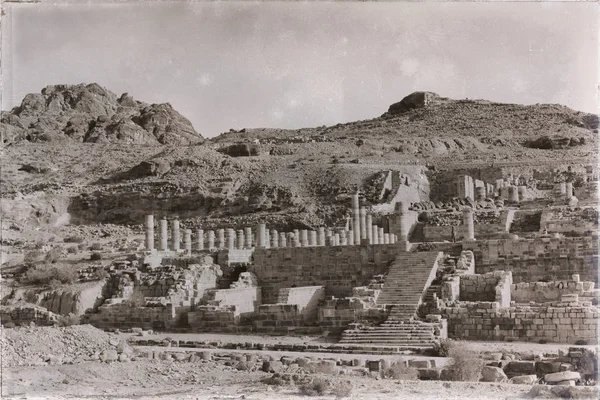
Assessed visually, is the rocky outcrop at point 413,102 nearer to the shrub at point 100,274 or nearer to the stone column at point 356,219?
the stone column at point 356,219

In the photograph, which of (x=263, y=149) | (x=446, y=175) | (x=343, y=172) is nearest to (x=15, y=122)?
(x=263, y=149)

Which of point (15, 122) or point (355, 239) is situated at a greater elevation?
point (15, 122)

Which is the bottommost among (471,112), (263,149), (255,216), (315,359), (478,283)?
(315,359)

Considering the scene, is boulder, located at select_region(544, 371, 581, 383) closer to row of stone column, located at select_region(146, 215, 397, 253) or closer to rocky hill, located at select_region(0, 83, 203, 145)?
row of stone column, located at select_region(146, 215, 397, 253)

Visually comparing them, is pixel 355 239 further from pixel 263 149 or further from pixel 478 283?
pixel 263 149

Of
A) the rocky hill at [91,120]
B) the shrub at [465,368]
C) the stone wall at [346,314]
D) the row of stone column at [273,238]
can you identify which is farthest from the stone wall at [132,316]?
the rocky hill at [91,120]

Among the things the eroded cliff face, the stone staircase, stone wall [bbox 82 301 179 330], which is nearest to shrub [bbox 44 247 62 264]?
the eroded cliff face
